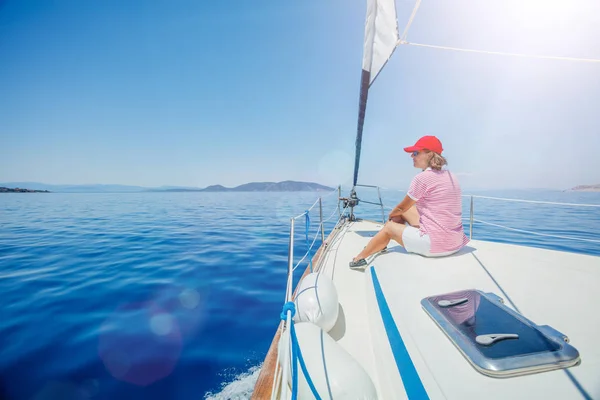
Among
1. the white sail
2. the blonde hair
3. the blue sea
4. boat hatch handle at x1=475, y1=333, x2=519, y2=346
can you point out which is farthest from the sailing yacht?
the white sail

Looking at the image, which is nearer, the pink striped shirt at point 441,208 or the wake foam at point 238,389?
the wake foam at point 238,389

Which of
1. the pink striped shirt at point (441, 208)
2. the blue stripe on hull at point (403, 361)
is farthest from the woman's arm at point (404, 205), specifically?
the blue stripe on hull at point (403, 361)

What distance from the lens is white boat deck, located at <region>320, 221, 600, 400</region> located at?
3.11ft

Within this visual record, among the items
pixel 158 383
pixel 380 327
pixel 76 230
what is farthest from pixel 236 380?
pixel 76 230

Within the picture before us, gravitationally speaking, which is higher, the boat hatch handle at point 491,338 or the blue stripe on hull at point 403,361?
the boat hatch handle at point 491,338

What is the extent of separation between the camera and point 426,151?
2543 millimetres

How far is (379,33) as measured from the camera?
2.94 meters

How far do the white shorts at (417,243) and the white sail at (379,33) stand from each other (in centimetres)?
221

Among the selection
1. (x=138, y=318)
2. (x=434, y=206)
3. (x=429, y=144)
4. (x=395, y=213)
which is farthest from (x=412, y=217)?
(x=138, y=318)

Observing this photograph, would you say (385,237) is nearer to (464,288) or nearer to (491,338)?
(464,288)

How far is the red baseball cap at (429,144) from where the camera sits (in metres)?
2.50

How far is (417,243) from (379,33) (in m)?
2.57

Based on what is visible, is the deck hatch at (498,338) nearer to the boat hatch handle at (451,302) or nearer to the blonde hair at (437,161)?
the boat hatch handle at (451,302)

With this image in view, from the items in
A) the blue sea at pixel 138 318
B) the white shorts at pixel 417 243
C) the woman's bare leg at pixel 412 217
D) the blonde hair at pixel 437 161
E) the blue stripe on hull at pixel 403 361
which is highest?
the blonde hair at pixel 437 161
